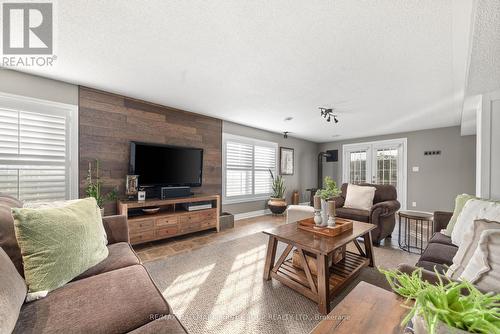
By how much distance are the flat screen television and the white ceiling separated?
2.60ft

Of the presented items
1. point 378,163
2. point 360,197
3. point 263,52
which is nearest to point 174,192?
point 263,52

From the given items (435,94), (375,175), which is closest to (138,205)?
(435,94)

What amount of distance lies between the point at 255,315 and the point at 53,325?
121cm

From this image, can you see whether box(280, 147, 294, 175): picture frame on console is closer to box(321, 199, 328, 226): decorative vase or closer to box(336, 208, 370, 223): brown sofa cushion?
box(336, 208, 370, 223): brown sofa cushion

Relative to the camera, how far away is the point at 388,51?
1.83m

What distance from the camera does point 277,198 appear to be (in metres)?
4.98

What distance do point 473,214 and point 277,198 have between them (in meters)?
3.55

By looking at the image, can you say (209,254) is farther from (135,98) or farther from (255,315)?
(135,98)

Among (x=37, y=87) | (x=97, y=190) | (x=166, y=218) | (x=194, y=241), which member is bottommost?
(x=194, y=241)

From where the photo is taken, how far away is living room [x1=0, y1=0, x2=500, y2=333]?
95 cm

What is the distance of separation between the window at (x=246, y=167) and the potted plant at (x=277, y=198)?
178mm

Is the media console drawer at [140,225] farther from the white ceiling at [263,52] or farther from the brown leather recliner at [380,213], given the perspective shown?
the brown leather recliner at [380,213]

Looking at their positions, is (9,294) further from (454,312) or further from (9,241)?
(454,312)

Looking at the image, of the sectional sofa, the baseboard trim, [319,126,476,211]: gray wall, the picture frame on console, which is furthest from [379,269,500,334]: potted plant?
[319,126,476,211]: gray wall
